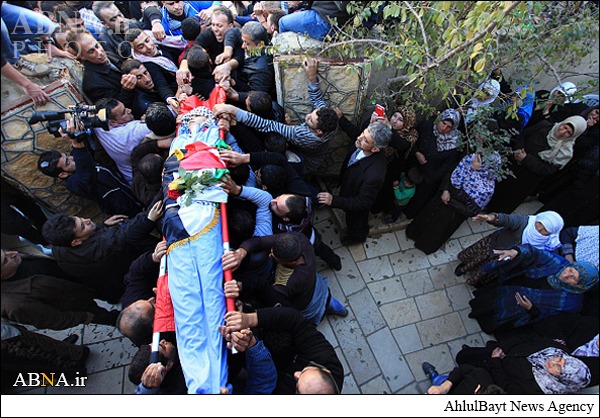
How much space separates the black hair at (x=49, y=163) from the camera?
303 centimetres

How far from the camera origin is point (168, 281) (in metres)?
2.58

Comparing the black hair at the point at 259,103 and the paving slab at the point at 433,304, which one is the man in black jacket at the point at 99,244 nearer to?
the black hair at the point at 259,103

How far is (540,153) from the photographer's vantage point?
4.05 meters

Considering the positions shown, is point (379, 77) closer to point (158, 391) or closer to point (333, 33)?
point (333, 33)

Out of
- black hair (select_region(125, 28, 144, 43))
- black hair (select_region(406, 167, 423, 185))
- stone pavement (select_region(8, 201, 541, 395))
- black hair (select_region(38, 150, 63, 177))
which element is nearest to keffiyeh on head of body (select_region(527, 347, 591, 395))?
stone pavement (select_region(8, 201, 541, 395))

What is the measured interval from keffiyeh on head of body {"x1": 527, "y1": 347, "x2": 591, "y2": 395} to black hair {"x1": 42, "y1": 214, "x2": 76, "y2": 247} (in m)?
3.94

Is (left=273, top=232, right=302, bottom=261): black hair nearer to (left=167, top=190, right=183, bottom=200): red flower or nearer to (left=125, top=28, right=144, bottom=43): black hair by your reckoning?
(left=167, top=190, right=183, bottom=200): red flower

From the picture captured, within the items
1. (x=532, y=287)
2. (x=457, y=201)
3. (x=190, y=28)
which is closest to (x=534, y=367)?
(x=532, y=287)

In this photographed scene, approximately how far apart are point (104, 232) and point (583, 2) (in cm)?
531

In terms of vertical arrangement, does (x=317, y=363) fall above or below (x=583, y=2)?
below

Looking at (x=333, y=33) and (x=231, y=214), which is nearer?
(x=231, y=214)

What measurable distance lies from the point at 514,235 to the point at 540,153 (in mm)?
1069

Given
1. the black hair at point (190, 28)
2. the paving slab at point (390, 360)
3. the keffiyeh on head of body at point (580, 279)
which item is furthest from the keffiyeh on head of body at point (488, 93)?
the black hair at point (190, 28)

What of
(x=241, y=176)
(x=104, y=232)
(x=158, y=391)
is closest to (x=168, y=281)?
(x=158, y=391)
